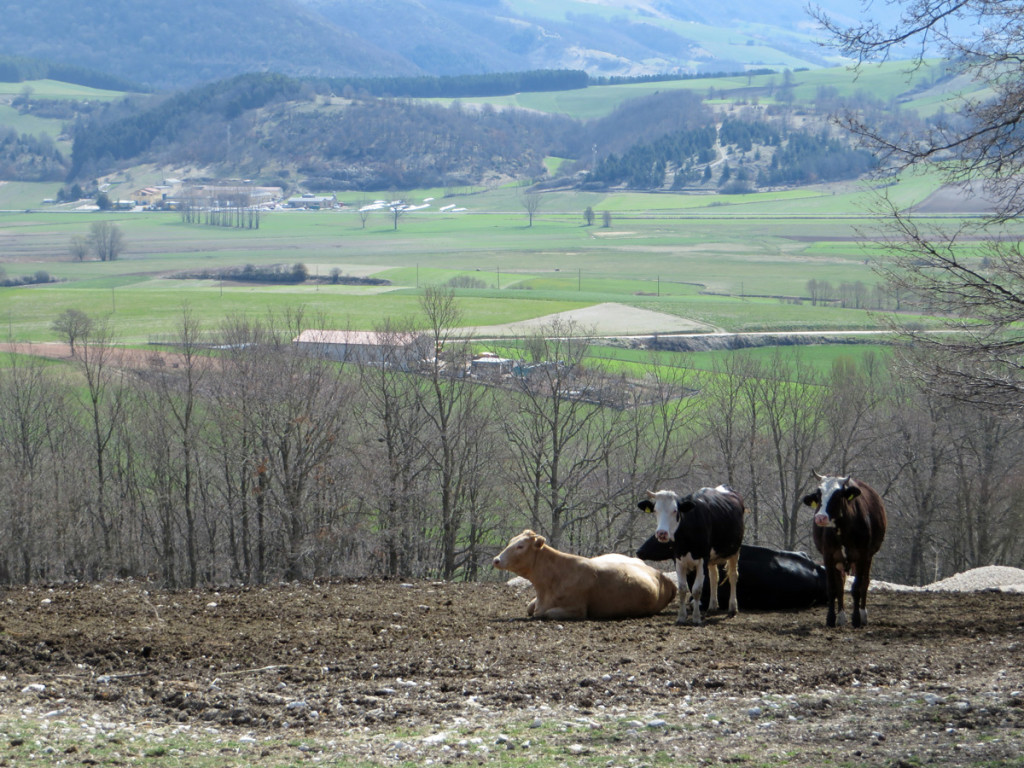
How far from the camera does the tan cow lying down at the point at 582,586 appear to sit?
14.2 metres

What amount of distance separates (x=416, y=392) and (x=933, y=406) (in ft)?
76.5

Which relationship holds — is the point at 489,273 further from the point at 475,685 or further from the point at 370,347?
the point at 475,685

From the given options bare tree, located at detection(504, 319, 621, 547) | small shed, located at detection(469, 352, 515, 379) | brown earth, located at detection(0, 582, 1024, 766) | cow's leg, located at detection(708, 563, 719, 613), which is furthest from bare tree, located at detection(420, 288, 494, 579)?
brown earth, located at detection(0, 582, 1024, 766)

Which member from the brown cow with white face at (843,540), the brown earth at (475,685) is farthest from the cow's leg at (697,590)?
the brown cow with white face at (843,540)

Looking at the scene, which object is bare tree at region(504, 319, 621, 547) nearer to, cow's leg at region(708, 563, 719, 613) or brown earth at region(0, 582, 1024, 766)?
cow's leg at region(708, 563, 719, 613)

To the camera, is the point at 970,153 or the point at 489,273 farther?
the point at 489,273

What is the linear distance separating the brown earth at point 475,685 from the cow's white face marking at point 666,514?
47.9 inches

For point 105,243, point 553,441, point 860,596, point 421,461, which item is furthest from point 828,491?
point 105,243

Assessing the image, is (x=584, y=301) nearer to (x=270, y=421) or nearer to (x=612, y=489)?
(x=612, y=489)

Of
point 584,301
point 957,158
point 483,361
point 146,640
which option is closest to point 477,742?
point 146,640

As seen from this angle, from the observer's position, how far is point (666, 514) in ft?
43.7

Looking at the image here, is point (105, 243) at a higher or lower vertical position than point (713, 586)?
higher

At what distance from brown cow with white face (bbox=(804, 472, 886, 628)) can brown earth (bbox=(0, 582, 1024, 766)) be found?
1.44 feet

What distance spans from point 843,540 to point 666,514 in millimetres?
2343
